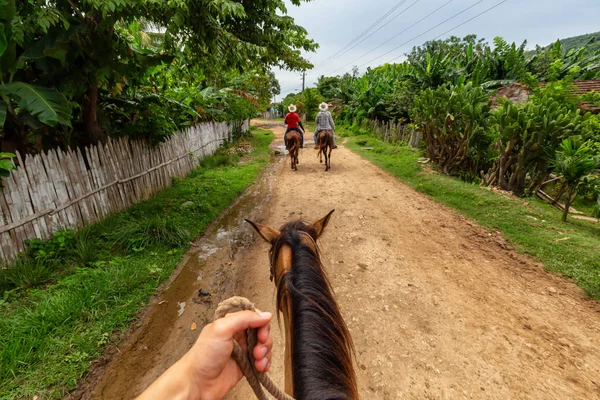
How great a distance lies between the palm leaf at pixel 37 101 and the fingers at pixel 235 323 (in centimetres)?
379

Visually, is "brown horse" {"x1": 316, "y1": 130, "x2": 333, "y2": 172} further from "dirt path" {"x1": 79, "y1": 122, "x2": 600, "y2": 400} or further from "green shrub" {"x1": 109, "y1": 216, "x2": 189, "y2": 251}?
"green shrub" {"x1": 109, "y1": 216, "x2": 189, "y2": 251}

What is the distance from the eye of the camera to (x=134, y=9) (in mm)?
3549

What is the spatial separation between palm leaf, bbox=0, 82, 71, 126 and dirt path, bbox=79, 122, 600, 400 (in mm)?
2537

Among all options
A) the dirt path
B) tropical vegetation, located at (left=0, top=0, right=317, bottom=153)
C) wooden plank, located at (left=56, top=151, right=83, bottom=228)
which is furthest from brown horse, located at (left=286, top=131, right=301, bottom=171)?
wooden plank, located at (left=56, top=151, right=83, bottom=228)

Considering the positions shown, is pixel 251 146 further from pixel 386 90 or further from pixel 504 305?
pixel 504 305

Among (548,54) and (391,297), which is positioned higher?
(548,54)

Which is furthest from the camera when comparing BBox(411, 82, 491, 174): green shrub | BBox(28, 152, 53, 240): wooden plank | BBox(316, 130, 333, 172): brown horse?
BBox(316, 130, 333, 172): brown horse

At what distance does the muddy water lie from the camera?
8.13 ft

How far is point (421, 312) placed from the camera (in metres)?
3.26

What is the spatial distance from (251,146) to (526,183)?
12.1 m

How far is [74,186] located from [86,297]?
2.20m


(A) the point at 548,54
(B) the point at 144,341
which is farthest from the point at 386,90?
(B) the point at 144,341

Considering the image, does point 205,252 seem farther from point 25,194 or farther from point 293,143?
point 293,143

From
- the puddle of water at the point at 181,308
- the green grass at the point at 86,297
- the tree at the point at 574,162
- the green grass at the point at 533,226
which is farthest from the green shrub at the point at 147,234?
Answer: the tree at the point at 574,162
